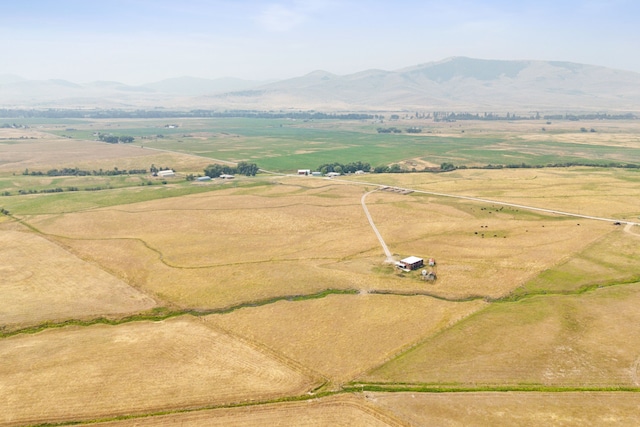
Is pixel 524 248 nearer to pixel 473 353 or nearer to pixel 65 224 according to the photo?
pixel 473 353

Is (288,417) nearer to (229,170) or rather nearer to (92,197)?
(92,197)

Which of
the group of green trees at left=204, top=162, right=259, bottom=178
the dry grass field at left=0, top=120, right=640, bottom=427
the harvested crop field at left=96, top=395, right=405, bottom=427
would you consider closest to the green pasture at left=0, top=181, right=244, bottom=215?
the dry grass field at left=0, top=120, right=640, bottom=427

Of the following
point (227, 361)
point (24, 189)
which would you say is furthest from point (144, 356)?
point (24, 189)

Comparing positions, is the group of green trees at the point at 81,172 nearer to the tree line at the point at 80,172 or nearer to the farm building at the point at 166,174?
the tree line at the point at 80,172

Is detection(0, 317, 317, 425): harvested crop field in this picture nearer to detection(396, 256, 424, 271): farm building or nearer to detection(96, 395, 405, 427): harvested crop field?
detection(96, 395, 405, 427): harvested crop field

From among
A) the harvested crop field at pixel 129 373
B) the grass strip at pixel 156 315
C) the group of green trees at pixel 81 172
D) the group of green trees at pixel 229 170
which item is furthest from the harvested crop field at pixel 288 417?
the group of green trees at pixel 81 172

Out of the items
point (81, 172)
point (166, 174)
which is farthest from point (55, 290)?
point (81, 172)
